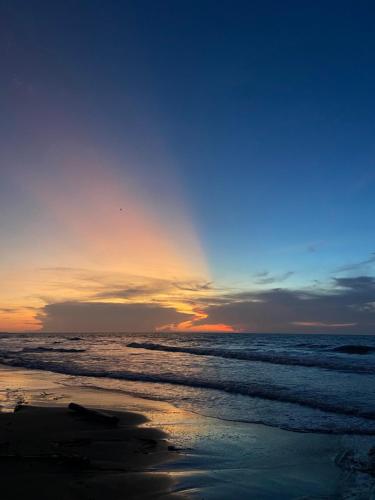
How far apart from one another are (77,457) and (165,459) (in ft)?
5.50

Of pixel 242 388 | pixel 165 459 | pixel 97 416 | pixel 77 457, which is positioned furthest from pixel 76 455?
pixel 242 388

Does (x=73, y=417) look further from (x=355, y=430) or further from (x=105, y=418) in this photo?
(x=355, y=430)

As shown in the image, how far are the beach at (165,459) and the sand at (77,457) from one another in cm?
2

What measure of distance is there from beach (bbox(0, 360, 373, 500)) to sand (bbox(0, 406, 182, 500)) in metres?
0.02

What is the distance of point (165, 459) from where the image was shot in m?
7.61

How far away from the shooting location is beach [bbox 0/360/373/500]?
19.4ft

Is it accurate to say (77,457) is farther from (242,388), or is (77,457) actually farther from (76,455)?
(242,388)

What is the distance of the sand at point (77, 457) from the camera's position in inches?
222

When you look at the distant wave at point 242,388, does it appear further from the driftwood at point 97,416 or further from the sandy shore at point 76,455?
the driftwood at point 97,416

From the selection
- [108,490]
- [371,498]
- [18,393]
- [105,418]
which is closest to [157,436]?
[105,418]

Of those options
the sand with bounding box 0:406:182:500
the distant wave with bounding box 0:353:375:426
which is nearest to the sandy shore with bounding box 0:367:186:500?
the sand with bounding box 0:406:182:500

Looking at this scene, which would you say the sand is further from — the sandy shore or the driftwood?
the driftwood

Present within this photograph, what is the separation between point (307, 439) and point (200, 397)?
5.86 m

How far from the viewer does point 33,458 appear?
6.90 m
